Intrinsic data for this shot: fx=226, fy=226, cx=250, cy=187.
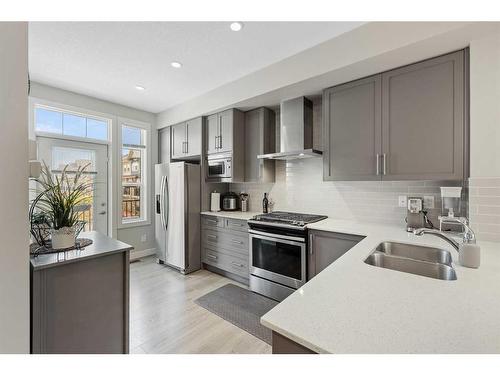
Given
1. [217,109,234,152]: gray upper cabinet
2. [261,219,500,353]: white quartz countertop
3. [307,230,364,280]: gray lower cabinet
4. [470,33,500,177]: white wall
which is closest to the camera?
[261,219,500,353]: white quartz countertop

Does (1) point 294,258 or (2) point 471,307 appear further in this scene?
(1) point 294,258

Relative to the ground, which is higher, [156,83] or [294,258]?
[156,83]

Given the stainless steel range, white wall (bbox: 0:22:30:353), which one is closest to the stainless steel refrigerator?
the stainless steel range

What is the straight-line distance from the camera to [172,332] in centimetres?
200

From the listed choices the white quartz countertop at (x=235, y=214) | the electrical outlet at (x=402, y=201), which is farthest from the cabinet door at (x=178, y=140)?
the electrical outlet at (x=402, y=201)

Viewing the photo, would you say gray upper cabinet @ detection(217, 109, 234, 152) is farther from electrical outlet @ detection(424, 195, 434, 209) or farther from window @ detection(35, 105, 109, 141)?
electrical outlet @ detection(424, 195, 434, 209)

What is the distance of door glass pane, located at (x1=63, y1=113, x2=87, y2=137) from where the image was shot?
129 inches

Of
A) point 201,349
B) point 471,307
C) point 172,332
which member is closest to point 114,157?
point 172,332

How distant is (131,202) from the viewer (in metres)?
4.03

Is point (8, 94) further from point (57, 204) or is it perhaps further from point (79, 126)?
point (79, 126)

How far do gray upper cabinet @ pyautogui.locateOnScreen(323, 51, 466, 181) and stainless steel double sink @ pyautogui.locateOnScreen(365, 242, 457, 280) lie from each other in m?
0.69

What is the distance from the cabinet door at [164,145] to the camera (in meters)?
4.12
